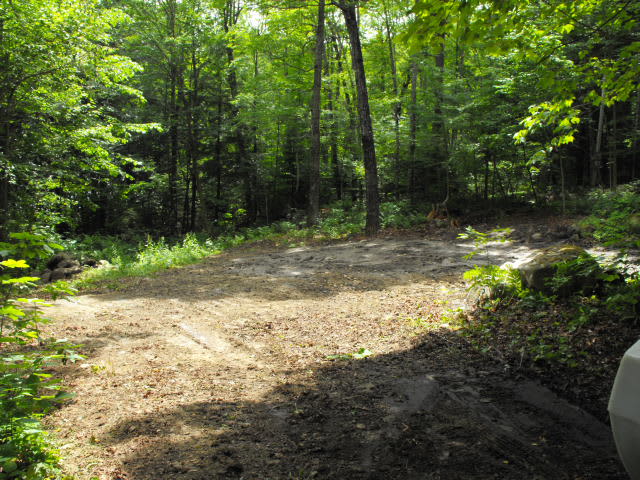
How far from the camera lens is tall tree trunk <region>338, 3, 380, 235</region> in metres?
14.2

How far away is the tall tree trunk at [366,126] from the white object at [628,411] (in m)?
12.9

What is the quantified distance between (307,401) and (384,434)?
829mm

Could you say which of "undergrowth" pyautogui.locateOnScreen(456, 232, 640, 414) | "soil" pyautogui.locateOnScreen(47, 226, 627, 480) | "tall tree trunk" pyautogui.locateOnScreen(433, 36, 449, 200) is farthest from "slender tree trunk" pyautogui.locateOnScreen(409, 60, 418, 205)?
"undergrowth" pyautogui.locateOnScreen(456, 232, 640, 414)

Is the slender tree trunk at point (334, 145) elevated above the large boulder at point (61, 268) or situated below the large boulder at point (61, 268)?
above

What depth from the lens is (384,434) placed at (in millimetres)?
2908

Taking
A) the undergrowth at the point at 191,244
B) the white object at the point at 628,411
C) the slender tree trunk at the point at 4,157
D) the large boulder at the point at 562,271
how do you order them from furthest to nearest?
1. the undergrowth at the point at 191,244
2. the slender tree trunk at the point at 4,157
3. the large boulder at the point at 562,271
4. the white object at the point at 628,411

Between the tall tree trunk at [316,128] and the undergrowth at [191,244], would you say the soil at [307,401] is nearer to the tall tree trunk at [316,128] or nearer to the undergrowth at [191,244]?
the undergrowth at [191,244]

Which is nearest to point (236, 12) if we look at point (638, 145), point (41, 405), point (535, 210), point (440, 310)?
point (535, 210)

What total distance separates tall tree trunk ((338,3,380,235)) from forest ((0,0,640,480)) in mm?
81

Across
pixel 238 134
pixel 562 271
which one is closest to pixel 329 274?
pixel 562 271

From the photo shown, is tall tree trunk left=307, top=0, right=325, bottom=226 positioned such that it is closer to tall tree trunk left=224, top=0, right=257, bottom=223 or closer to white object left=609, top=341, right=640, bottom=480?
tall tree trunk left=224, top=0, right=257, bottom=223

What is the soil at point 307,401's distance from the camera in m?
2.60

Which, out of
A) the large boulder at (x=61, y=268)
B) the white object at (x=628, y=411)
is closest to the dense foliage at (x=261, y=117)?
the large boulder at (x=61, y=268)

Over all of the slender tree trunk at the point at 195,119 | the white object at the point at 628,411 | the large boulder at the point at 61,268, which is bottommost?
the large boulder at the point at 61,268
